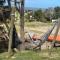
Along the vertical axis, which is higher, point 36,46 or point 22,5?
point 22,5

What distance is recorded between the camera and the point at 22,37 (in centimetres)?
887

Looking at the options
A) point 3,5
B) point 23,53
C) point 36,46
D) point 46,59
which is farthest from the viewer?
point 3,5

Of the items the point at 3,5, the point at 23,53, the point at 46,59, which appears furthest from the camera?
the point at 3,5

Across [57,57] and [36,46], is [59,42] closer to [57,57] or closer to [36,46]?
[36,46]

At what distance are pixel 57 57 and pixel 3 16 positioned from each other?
248 centimetres

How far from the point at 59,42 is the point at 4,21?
7.17 feet

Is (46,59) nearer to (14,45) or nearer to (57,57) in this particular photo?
(57,57)

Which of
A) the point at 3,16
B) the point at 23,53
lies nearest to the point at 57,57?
the point at 23,53

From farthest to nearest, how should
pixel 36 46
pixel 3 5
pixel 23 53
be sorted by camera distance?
pixel 3 5, pixel 36 46, pixel 23 53

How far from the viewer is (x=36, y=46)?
346 inches

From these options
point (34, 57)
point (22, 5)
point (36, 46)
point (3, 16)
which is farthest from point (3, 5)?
point (34, 57)

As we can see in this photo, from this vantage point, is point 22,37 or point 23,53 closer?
point 23,53

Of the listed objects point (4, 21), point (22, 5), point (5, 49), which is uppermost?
point (22, 5)

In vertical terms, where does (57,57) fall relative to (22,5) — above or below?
below
